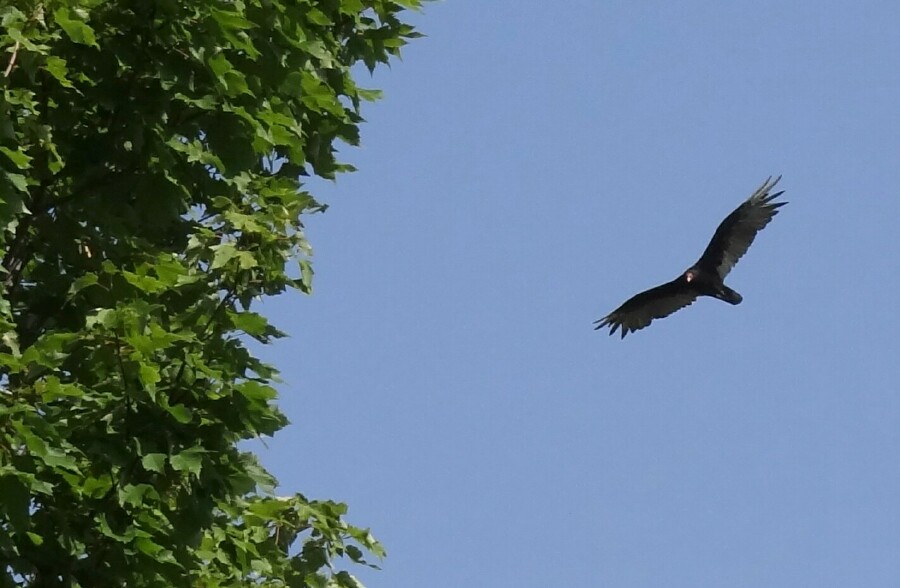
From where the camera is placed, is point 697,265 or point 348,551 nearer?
point 348,551

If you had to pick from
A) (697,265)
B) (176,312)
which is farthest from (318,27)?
(697,265)

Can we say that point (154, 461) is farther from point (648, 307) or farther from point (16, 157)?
point (648, 307)

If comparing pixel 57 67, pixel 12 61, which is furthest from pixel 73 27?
pixel 12 61

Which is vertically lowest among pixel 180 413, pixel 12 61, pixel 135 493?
pixel 135 493

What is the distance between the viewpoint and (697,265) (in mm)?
20688

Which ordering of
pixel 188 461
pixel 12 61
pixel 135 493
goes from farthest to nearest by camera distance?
pixel 12 61 → pixel 188 461 → pixel 135 493

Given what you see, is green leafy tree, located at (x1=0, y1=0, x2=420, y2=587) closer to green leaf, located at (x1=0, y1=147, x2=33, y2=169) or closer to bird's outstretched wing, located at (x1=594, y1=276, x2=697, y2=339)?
green leaf, located at (x1=0, y1=147, x2=33, y2=169)

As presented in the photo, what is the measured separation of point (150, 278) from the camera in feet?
25.1

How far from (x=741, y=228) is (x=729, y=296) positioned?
2.95 ft

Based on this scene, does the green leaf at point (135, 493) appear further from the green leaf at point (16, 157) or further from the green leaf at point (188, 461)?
the green leaf at point (16, 157)

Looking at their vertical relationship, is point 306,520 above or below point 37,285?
below

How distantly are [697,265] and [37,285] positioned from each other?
13172 millimetres

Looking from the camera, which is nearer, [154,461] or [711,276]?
[154,461]

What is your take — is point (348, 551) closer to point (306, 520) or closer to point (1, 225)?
point (306, 520)
